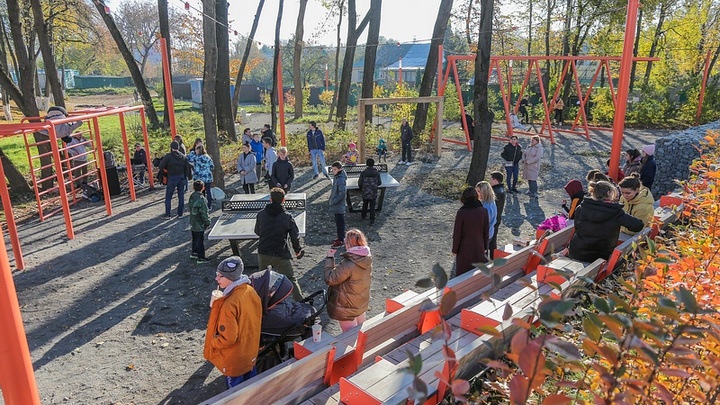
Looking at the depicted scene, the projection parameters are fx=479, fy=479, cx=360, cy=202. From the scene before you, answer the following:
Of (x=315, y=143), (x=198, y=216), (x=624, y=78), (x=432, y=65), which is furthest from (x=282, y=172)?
(x=432, y=65)

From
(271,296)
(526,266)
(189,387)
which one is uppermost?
(271,296)

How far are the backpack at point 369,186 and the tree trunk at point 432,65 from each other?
9.61 metres

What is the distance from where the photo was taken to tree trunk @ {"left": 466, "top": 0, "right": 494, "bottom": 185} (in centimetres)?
1076

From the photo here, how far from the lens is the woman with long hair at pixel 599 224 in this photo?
547 cm

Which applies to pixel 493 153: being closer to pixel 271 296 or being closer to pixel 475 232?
pixel 475 232

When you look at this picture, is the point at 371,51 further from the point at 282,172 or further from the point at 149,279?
the point at 149,279

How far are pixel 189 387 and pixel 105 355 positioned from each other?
1.24 metres

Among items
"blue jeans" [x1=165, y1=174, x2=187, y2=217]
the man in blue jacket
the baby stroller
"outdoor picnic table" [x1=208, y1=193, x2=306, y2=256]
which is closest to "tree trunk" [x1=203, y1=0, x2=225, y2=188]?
"blue jeans" [x1=165, y1=174, x2=187, y2=217]

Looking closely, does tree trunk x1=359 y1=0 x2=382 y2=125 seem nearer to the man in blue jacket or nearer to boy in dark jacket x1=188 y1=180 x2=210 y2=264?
the man in blue jacket

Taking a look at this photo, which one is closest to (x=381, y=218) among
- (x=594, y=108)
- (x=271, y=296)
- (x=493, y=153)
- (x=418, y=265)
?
(x=418, y=265)

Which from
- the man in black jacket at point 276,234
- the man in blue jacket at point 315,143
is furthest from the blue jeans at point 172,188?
the man in black jacket at point 276,234

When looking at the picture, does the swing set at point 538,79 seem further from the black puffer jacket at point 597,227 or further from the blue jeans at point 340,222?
the black puffer jacket at point 597,227

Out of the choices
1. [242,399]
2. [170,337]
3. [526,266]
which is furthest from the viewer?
[526,266]

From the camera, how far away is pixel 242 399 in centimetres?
→ 335
